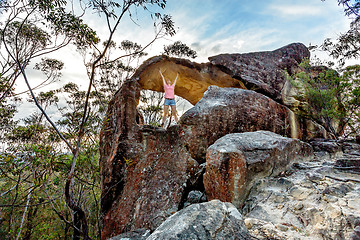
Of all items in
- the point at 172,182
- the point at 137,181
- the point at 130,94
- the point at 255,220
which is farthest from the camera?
the point at 130,94

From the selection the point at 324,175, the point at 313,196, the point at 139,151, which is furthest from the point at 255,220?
the point at 139,151

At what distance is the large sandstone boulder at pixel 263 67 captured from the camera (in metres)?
8.98

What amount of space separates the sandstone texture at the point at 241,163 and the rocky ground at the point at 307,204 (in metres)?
0.21

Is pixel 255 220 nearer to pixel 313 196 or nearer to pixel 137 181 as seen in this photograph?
pixel 313 196

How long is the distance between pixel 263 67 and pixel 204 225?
10003 mm

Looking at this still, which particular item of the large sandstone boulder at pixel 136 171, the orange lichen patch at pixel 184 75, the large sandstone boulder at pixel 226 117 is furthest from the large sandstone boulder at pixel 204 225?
the orange lichen patch at pixel 184 75

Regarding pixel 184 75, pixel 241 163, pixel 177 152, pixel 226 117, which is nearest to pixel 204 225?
pixel 241 163

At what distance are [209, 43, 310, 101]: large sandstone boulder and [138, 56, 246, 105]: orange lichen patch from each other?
57 centimetres

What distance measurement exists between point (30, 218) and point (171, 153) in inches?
571

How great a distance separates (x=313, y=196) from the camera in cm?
301

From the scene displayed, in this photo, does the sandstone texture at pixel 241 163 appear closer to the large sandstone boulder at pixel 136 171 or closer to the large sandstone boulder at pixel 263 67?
the large sandstone boulder at pixel 136 171

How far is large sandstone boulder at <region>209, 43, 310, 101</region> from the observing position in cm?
898

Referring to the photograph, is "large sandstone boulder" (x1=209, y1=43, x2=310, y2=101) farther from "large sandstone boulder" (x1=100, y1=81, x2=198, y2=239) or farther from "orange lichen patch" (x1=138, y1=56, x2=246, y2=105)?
"large sandstone boulder" (x1=100, y1=81, x2=198, y2=239)

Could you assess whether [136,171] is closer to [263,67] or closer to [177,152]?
[177,152]
